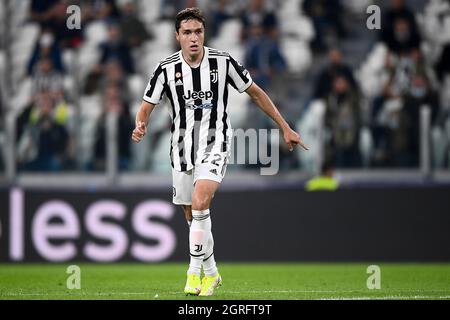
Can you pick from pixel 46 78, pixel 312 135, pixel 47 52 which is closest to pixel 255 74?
pixel 312 135

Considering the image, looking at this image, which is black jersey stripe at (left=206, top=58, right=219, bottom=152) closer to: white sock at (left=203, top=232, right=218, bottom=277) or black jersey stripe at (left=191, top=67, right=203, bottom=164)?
black jersey stripe at (left=191, top=67, right=203, bottom=164)

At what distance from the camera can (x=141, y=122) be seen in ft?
28.5

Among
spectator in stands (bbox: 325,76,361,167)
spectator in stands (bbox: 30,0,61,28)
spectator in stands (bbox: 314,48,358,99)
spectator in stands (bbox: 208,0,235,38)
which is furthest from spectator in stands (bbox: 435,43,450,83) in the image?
spectator in stands (bbox: 30,0,61,28)

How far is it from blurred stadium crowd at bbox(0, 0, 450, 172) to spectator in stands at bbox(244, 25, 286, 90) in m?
0.02

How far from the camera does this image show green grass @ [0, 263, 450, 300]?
900cm

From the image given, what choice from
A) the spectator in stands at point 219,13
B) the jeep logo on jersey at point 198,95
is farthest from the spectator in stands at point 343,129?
the jeep logo on jersey at point 198,95

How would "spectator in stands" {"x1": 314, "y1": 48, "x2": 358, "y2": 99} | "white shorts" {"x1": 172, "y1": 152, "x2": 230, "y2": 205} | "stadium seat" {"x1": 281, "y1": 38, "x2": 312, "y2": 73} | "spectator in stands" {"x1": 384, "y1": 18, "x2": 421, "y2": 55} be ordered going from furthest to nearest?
"stadium seat" {"x1": 281, "y1": 38, "x2": 312, "y2": 73} < "spectator in stands" {"x1": 384, "y1": 18, "x2": 421, "y2": 55} < "spectator in stands" {"x1": 314, "y1": 48, "x2": 358, "y2": 99} < "white shorts" {"x1": 172, "y1": 152, "x2": 230, "y2": 205}

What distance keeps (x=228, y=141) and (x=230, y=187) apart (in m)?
5.70

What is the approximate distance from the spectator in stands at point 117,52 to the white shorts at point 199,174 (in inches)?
266

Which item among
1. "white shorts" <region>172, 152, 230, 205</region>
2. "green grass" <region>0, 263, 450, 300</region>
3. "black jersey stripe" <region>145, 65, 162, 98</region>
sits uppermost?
"black jersey stripe" <region>145, 65, 162, 98</region>
